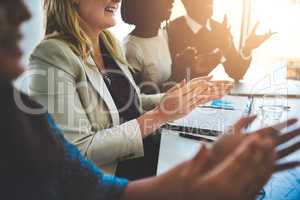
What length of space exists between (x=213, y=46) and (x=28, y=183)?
104 centimetres

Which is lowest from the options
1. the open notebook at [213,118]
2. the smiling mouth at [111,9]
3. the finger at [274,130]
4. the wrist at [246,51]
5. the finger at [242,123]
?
the open notebook at [213,118]

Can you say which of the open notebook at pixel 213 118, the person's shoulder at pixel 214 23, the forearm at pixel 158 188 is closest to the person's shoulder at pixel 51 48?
the open notebook at pixel 213 118

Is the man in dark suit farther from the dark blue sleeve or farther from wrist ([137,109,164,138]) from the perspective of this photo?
the dark blue sleeve

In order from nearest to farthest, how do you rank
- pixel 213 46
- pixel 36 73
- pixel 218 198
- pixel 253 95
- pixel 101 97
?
1. pixel 218 198
2. pixel 36 73
3. pixel 101 97
4. pixel 253 95
5. pixel 213 46

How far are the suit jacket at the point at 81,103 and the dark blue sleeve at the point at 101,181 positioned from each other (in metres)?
0.24

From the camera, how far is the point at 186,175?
1.09ft

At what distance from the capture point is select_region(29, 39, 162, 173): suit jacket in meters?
0.71

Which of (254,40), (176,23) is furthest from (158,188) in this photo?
(254,40)

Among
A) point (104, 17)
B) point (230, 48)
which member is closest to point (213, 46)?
point (230, 48)

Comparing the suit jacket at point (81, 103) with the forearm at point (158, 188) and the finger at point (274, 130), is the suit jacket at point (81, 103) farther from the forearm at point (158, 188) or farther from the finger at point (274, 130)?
the finger at point (274, 130)

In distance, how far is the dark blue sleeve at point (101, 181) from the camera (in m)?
0.42

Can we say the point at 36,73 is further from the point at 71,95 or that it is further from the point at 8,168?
the point at 8,168

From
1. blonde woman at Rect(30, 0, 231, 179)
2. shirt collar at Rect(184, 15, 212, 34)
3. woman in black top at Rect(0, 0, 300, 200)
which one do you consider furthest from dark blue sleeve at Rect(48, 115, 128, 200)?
shirt collar at Rect(184, 15, 212, 34)

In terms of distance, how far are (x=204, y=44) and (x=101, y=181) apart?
3.09 ft
